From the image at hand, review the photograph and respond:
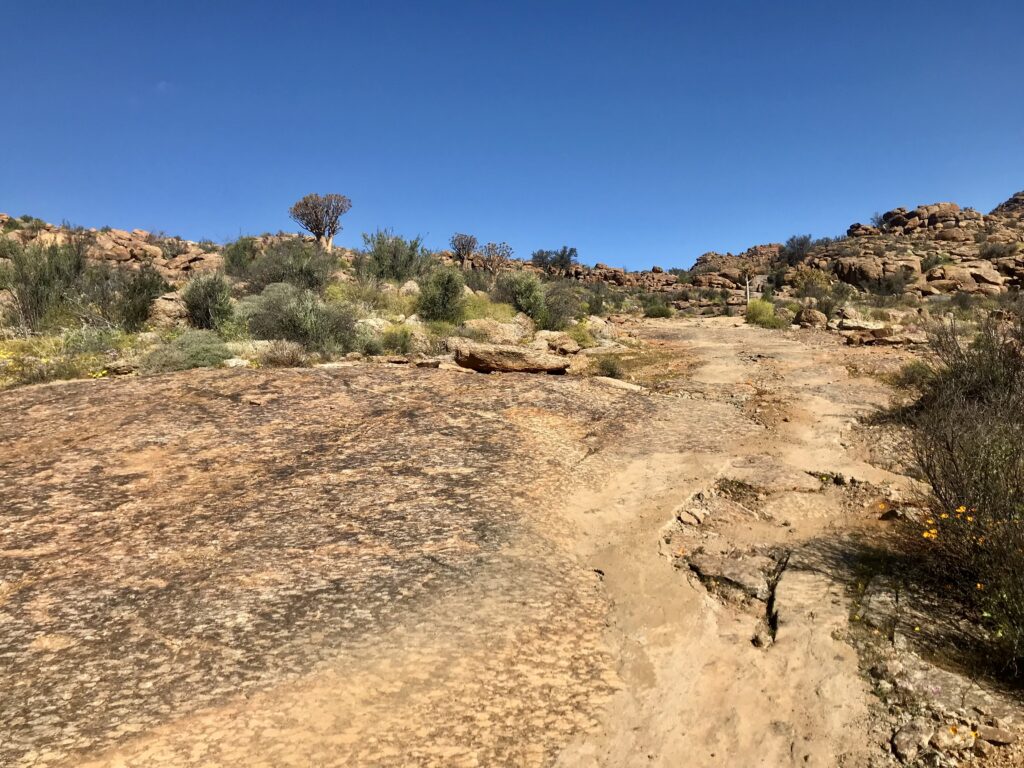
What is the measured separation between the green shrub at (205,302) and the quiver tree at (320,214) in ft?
69.3

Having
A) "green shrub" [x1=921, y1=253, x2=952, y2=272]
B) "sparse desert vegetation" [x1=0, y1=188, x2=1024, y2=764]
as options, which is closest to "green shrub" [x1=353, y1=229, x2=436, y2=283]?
"sparse desert vegetation" [x1=0, y1=188, x2=1024, y2=764]

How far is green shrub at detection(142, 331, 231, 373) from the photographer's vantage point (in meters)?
8.57

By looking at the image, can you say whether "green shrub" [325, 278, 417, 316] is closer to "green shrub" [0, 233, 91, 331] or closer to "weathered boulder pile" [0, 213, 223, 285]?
Result: "green shrub" [0, 233, 91, 331]

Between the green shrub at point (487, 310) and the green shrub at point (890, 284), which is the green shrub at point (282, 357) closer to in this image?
the green shrub at point (487, 310)

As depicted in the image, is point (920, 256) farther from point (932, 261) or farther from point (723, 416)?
point (723, 416)

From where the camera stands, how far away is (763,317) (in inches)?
829

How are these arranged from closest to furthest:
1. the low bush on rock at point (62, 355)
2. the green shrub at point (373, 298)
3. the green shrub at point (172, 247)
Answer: the low bush on rock at point (62, 355) → the green shrub at point (373, 298) → the green shrub at point (172, 247)

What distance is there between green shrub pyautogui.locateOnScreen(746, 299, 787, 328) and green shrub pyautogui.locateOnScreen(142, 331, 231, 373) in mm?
18095

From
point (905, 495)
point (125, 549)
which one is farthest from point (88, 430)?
point (905, 495)

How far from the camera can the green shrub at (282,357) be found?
905cm

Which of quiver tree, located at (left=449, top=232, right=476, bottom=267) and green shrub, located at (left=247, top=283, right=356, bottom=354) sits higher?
quiver tree, located at (left=449, top=232, right=476, bottom=267)

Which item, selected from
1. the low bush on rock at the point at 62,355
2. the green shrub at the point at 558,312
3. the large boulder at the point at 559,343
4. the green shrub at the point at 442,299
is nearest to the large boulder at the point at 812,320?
the green shrub at the point at 558,312

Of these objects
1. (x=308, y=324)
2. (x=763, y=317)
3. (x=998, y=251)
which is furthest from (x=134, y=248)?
(x=998, y=251)

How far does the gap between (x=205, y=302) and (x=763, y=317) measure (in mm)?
18654
